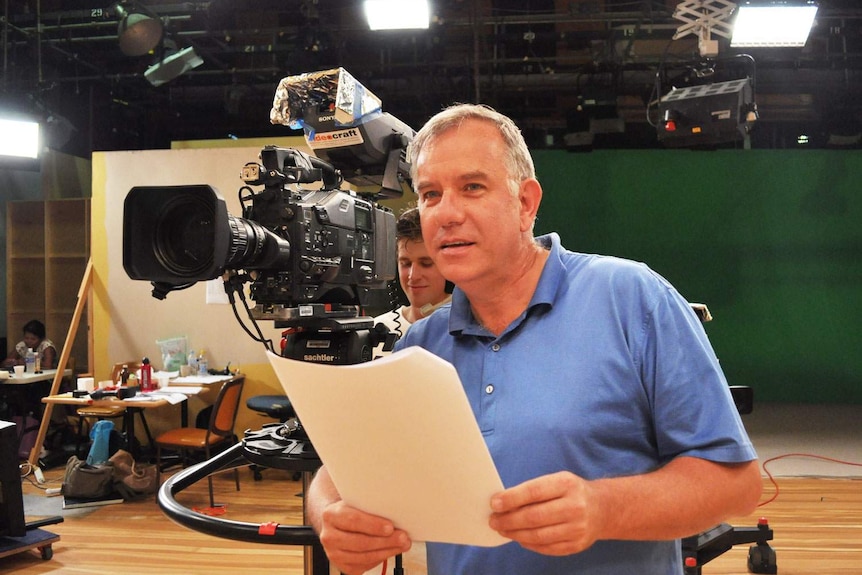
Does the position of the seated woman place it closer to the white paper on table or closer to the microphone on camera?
the microphone on camera

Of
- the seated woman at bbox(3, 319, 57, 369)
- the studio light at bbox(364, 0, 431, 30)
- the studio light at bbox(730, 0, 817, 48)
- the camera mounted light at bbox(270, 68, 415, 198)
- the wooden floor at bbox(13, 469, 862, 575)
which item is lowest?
the wooden floor at bbox(13, 469, 862, 575)

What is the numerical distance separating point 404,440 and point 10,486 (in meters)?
3.35

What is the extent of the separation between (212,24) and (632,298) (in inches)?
243

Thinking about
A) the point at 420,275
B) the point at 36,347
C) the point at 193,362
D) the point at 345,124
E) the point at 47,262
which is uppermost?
the point at 47,262

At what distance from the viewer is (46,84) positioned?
6.80 meters

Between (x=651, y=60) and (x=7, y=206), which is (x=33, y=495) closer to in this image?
(x=7, y=206)

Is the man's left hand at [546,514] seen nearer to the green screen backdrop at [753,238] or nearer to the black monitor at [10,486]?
the black monitor at [10,486]

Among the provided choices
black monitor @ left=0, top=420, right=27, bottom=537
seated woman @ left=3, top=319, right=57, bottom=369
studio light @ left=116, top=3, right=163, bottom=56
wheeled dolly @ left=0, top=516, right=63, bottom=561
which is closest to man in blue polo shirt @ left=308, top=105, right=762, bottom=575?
black monitor @ left=0, top=420, right=27, bottom=537

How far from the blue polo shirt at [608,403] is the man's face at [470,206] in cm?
13

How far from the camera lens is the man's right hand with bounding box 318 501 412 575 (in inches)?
32.2

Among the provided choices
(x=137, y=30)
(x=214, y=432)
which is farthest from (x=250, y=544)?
(x=137, y=30)

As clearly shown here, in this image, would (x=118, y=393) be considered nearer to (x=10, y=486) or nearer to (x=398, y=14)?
(x=10, y=486)

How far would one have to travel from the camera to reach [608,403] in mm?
952

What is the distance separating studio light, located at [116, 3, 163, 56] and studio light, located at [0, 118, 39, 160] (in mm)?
1493
